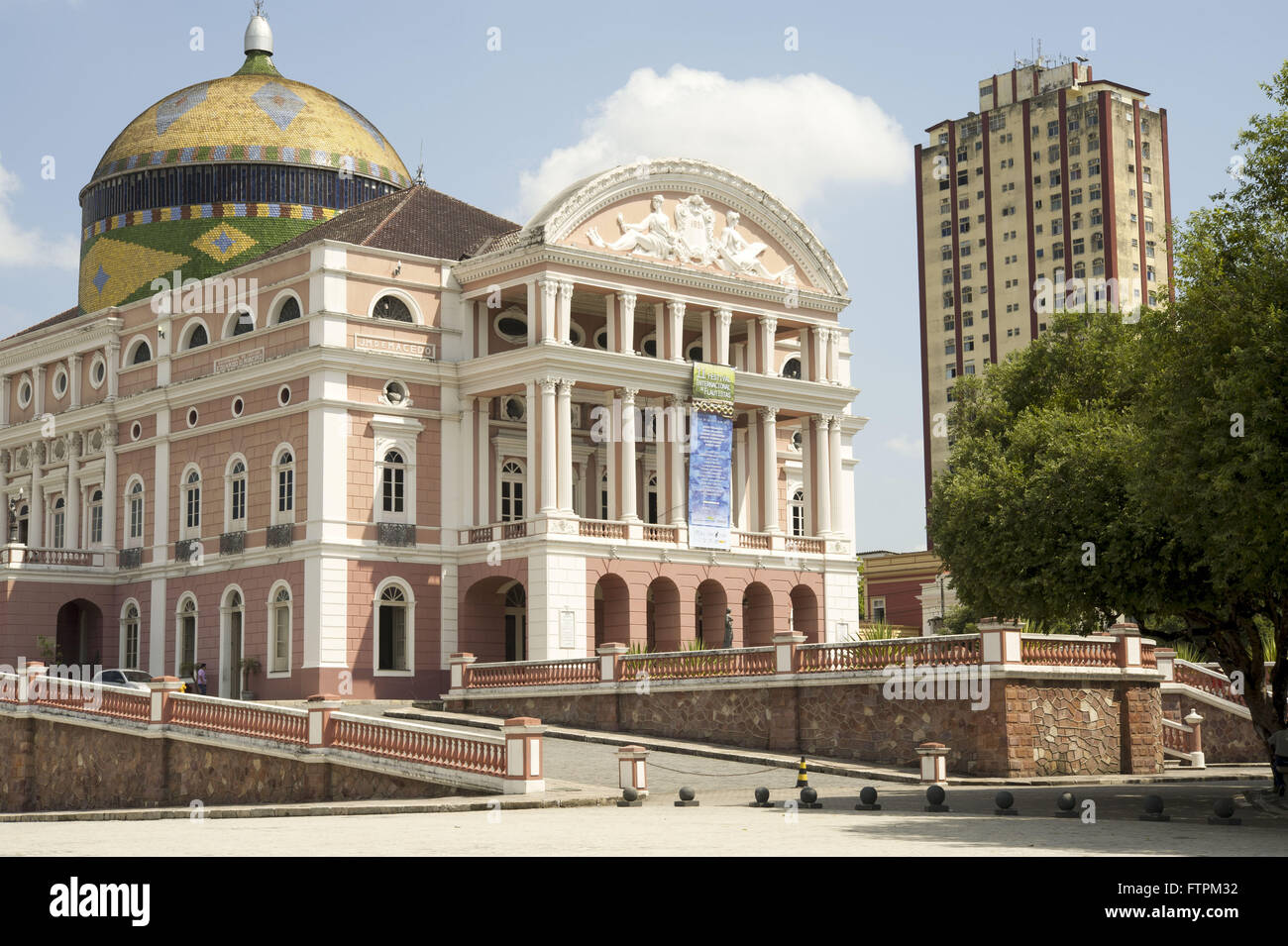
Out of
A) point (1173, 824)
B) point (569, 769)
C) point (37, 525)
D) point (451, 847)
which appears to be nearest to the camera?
point (451, 847)

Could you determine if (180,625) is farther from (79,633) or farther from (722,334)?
(722,334)

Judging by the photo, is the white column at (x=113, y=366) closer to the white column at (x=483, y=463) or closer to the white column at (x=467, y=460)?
the white column at (x=467, y=460)

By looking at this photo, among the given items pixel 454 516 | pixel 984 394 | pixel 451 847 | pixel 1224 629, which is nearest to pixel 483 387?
pixel 454 516

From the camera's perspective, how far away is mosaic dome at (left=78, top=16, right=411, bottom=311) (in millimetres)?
57250

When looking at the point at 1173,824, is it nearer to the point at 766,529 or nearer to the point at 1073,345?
the point at 1073,345

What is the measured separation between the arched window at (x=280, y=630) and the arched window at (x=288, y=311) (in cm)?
740

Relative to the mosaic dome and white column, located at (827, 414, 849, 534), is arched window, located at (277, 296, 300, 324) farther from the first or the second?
white column, located at (827, 414, 849, 534)

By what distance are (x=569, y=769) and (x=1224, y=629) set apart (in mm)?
11777

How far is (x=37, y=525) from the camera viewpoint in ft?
186

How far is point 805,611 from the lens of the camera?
51125 mm

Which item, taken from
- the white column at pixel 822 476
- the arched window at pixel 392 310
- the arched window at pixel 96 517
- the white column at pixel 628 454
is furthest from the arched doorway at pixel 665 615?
the arched window at pixel 96 517

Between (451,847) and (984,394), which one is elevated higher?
(984,394)

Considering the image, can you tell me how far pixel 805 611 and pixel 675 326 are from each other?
919cm
